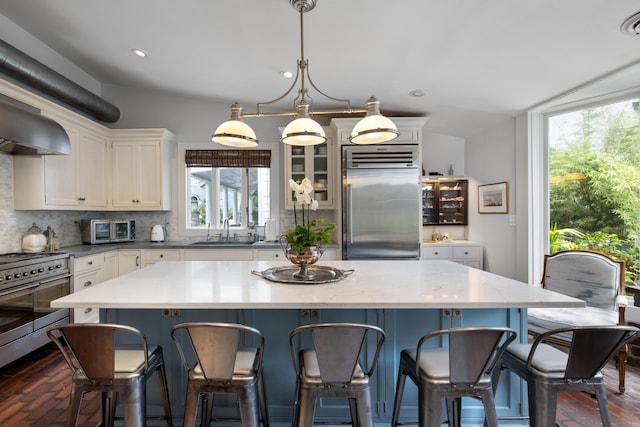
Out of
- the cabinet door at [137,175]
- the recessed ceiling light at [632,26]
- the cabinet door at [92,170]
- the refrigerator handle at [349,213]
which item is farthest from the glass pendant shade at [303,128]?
the cabinet door at [92,170]

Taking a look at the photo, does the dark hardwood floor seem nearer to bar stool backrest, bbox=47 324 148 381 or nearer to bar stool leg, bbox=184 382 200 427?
bar stool backrest, bbox=47 324 148 381

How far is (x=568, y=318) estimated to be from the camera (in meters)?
2.26

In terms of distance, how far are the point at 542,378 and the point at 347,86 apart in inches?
116

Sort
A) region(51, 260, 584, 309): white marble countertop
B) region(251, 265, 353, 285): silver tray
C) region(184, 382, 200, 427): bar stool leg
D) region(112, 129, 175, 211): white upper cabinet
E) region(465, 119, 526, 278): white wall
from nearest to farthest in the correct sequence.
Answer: region(184, 382, 200, 427): bar stool leg < region(51, 260, 584, 309): white marble countertop < region(251, 265, 353, 285): silver tray < region(465, 119, 526, 278): white wall < region(112, 129, 175, 211): white upper cabinet

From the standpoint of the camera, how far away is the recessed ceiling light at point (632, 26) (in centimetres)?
183

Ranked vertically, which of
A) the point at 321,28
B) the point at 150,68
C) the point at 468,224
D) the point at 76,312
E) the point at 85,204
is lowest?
the point at 76,312

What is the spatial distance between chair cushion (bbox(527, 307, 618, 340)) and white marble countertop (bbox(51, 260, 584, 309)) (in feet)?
2.51

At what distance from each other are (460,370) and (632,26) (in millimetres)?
2334

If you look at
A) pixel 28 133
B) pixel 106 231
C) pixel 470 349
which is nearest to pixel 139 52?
pixel 28 133

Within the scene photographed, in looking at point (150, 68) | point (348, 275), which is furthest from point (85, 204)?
point (348, 275)

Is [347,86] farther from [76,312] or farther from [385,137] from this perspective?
[76,312]

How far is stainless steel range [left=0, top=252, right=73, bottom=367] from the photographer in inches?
90.7

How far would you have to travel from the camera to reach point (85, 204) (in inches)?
139

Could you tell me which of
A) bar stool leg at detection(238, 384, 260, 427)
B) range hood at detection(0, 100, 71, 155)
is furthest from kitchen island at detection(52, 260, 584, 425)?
range hood at detection(0, 100, 71, 155)
